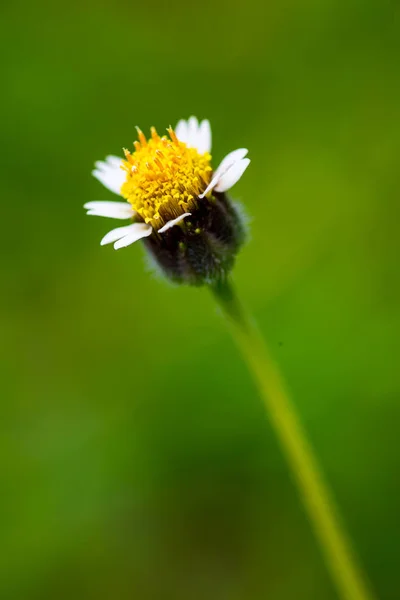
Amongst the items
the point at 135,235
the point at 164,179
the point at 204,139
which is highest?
the point at 204,139

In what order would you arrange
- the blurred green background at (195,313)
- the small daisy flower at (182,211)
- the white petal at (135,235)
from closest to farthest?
the white petal at (135,235), the small daisy flower at (182,211), the blurred green background at (195,313)

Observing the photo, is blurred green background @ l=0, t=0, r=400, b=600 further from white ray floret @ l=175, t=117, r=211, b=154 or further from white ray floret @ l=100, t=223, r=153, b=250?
white ray floret @ l=100, t=223, r=153, b=250

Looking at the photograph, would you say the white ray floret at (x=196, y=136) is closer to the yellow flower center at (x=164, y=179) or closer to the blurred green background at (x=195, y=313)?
the yellow flower center at (x=164, y=179)

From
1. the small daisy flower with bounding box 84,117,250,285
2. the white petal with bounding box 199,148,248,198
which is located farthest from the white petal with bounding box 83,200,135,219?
→ the white petal with bounding box 199,148,248,198

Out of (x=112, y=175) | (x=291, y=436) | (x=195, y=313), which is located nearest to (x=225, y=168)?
(x=112, y=175)

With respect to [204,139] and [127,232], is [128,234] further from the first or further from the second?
[204,139]

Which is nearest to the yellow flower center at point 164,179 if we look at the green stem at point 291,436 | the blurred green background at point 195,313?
the green stem at point 291,436

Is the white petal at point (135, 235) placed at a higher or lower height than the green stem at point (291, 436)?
higher
